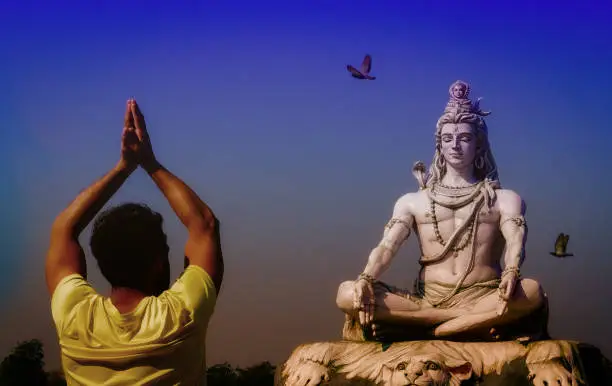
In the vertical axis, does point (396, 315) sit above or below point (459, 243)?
below

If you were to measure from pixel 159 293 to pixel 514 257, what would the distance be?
380 cm

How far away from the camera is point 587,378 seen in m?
7.04

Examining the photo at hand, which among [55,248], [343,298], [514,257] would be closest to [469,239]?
[514,257]

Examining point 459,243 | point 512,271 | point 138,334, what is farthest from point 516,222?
point 138,334

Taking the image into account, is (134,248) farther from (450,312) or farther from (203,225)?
(450,312)

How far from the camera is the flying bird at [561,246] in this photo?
8180mm

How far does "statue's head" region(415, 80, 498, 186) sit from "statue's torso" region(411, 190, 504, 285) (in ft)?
1.20

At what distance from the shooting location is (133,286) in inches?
171

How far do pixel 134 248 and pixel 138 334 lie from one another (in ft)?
1.30

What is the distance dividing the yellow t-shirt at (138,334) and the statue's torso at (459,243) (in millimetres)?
3993

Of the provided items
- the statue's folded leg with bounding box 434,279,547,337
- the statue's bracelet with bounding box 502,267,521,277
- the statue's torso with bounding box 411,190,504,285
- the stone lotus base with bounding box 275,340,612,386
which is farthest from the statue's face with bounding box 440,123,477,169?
the stone lotus base with bounding box 275,340,612,386

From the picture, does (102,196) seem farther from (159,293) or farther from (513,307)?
(513,307)

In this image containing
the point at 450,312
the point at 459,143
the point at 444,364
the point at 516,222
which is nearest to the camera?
the point at 444,364

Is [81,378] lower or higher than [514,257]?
lower
